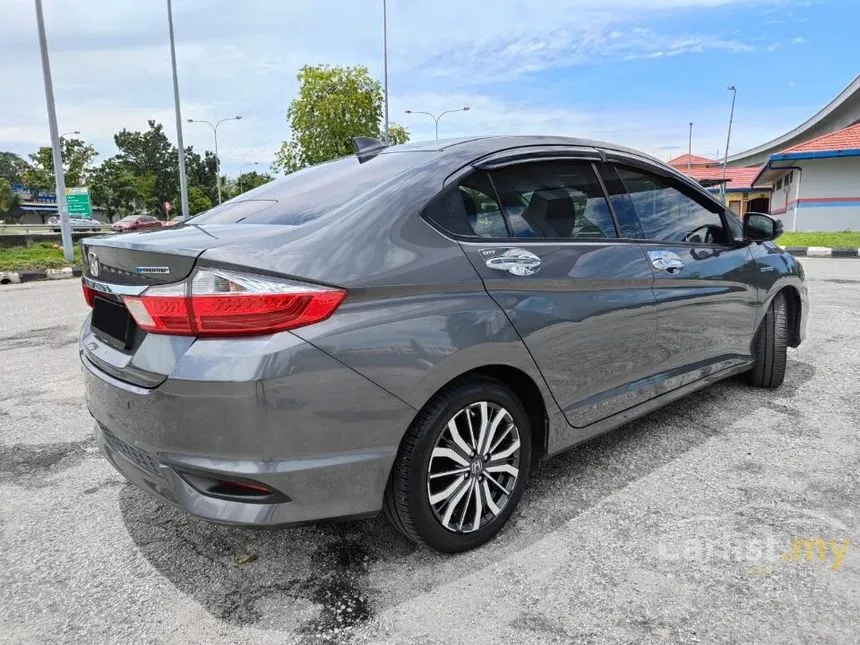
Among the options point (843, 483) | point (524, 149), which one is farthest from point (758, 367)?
point (524, 149)

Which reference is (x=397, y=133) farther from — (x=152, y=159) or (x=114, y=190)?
(x=152, y=159)

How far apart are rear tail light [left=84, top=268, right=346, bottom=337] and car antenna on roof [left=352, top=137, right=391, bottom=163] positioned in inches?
45.9

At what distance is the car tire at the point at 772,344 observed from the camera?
4.07 m

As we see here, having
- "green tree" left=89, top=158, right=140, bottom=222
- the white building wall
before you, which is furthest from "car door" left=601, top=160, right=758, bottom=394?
"green tree" left=89, top=158, right=140, bottom=222

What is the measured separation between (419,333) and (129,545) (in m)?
1.47

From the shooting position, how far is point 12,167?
57562mm

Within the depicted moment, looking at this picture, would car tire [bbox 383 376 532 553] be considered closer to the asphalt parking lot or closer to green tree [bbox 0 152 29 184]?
the asphalt parking lot

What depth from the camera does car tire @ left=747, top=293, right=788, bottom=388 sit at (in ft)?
13.3

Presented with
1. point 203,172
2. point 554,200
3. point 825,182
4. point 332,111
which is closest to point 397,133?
point 332,111

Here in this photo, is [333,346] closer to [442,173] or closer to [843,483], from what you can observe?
[442,173]

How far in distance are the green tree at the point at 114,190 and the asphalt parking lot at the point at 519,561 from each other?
67287 mm

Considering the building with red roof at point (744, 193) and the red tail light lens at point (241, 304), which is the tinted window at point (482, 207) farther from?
the building with red roof at point (744, 193)

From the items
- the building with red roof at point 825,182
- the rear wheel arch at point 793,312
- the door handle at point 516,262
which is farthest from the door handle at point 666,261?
the building with red roof at point 825,182

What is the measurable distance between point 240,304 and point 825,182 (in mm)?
28903
